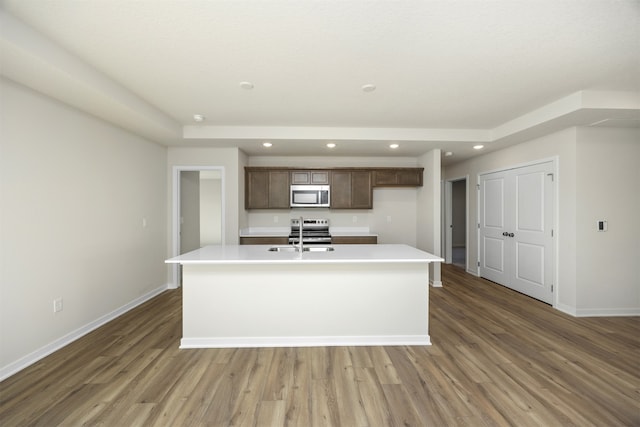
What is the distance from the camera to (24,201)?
2.26 m

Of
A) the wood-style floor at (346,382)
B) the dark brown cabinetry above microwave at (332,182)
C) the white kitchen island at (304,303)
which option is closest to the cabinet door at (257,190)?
the dark brown cabinetry above microwave at (332,182)

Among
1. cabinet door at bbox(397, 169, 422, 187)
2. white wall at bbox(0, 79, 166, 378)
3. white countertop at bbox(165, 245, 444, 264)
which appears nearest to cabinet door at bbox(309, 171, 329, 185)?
cabinet door at bbox(397, 169, 422, 187)

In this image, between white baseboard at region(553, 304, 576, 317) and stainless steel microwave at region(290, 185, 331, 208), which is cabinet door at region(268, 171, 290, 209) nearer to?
stainless steel microwave at region(290, 185, 331, 208)

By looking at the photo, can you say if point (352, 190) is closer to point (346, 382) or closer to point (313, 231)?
point (313, 231)

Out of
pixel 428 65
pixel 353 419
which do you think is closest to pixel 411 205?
pixel 428 65

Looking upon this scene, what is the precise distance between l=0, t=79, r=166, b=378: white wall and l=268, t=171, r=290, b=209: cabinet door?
6.51ft

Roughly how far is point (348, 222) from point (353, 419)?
3.86 meters

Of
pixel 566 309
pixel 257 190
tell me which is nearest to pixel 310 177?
pixel 257 190

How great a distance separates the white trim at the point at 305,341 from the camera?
2.63 metres

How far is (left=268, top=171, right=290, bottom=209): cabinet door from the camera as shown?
501cm

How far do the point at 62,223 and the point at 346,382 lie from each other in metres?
2.98

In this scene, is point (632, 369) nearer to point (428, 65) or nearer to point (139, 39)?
point (428, 65)

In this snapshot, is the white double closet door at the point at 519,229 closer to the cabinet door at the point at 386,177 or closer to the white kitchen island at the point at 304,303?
the cabinet door at the point at 386,177

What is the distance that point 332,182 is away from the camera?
507 cm
